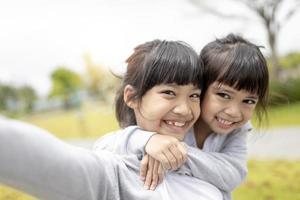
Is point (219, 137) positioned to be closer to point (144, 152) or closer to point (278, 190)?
point (144, 152)

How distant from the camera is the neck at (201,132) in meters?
0.87

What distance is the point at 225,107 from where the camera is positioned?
0.82m

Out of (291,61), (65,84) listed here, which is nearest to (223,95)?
(65,84)

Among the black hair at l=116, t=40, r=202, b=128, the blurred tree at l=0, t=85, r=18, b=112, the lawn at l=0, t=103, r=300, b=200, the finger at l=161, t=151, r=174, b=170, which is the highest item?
the black hair at l=116, t=40, r=202, b=128

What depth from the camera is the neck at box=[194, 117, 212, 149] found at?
2.84ft

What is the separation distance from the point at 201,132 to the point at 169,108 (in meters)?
0.18

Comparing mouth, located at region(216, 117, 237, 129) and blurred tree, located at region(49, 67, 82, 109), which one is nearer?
mouth, located at region(216, 117, 237, 129)

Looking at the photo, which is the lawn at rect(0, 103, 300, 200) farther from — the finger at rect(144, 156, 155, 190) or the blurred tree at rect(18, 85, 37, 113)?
the blurred tree at rect(18, 85, 37, 113)

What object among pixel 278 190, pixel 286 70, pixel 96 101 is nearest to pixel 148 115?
pixel 278 190

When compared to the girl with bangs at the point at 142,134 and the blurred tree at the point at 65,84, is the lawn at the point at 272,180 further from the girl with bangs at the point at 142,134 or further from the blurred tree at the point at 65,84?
the blurred tree at the point at 65,84

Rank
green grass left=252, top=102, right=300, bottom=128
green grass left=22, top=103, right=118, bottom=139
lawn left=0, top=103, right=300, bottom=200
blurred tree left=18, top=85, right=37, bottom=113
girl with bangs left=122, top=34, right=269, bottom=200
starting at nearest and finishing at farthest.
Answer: girl with bangs left=122, top=34, right=269, bottom=200 → lawn left=0, top=103, right=300, bottom=200 → green grass left=252, top=102, right=300, bottom=128 → green grass left=22, top=103, right=118, bottom=139 → blurred tree left=18, top=85, right=37, bottom=113

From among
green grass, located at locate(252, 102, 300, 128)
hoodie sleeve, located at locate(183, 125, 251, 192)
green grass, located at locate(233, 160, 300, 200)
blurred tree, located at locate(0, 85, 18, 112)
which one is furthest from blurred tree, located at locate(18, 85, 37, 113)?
hoodie sleeve, located at locate(183, 125, 251, 192)

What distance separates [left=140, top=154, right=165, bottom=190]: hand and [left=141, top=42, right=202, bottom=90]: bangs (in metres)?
0.12

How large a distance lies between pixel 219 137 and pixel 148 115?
0.68 feet
